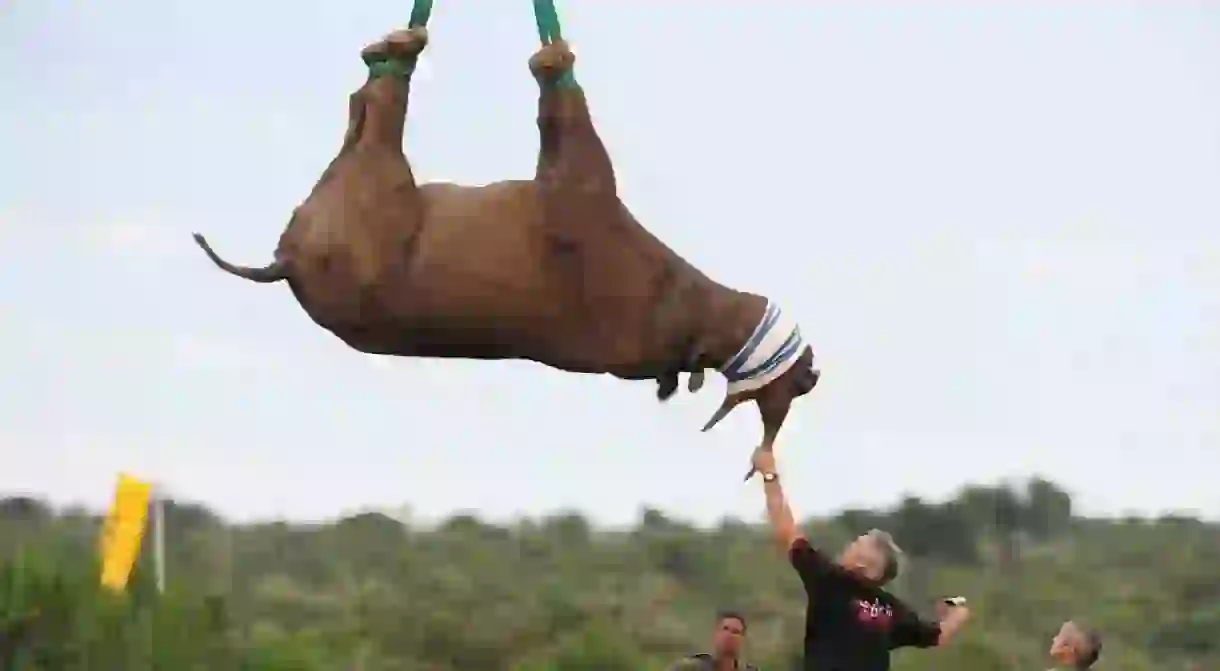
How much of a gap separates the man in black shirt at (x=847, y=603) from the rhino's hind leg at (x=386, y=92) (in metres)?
1.34

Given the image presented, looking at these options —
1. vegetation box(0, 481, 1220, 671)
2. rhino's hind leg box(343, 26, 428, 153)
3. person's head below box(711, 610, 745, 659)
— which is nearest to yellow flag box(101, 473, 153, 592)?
vegetation box(0, 481, 1220, 671)

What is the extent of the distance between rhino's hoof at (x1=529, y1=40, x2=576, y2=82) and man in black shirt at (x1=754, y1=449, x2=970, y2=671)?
1.26 metres

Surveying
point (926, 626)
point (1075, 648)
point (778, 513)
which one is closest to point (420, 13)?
point (778, 513)

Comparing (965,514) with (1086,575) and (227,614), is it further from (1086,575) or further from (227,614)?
(227,614)

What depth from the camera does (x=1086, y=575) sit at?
2383 centimetres

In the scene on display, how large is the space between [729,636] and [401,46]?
244 centimetres

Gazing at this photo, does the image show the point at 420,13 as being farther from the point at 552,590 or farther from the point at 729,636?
the point at 552,590

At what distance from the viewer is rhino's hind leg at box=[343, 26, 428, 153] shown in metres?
4.34

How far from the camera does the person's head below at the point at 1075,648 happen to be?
5.69 meters

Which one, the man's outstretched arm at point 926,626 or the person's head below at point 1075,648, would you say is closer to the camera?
the man's outstretched arm at point 926,626

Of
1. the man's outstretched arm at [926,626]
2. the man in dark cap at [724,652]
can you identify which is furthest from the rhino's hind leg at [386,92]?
the man in dark cap at [724,652]

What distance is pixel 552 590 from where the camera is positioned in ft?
70.0

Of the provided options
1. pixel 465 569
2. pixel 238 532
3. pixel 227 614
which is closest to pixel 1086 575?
pixel 465 569

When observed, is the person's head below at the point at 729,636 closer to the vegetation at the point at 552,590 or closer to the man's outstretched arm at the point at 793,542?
the man's outstretched arm at the point at 793,542
